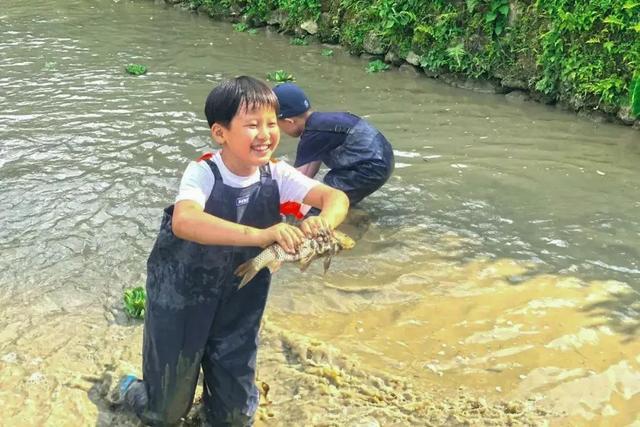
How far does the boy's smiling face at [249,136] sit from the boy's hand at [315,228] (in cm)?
45

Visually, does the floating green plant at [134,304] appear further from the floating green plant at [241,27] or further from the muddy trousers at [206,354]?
the floating green plant at [241,27]

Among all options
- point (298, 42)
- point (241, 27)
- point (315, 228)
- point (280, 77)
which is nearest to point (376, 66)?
point (280, 77)

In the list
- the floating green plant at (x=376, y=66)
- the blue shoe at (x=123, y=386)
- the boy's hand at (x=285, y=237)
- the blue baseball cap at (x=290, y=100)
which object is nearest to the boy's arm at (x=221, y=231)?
the boy's hand at (x=285, y=237)

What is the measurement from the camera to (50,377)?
13.5ft

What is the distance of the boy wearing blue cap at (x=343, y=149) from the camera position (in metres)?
6.04

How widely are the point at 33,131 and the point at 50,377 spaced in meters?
5.32

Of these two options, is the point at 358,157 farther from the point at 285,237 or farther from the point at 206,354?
the point at 285,237

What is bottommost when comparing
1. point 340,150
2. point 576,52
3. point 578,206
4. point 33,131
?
point 33,131

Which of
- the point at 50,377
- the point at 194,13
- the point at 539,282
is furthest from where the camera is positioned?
the point at 194,13

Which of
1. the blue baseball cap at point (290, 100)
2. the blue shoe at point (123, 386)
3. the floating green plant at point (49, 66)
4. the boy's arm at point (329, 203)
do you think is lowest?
the floating green plant at point (49, 66)

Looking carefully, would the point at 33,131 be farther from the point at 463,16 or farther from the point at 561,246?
the point at 463,16

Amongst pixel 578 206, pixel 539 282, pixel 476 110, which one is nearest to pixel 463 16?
pixel 476 110

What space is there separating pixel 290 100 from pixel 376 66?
6.83 meters

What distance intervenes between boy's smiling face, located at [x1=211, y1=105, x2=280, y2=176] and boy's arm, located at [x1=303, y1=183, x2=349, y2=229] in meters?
0.30
